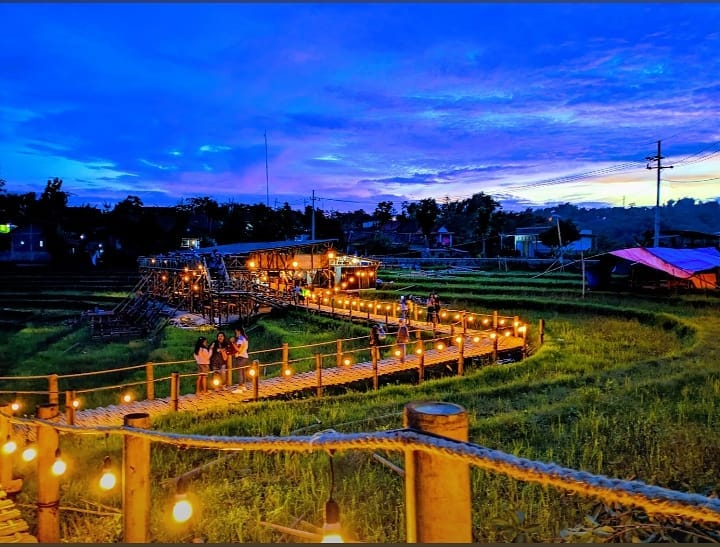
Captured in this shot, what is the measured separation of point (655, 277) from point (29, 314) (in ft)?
121

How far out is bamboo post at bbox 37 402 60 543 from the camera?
476 cm

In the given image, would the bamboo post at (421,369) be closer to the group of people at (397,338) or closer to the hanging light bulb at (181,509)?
the group of people at (397,338)

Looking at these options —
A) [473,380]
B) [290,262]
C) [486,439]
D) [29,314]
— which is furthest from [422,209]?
[486,439]

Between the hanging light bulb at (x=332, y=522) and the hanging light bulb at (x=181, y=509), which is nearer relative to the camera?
the hanging light bulb at (x=332, y=522)

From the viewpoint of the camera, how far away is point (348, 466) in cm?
673

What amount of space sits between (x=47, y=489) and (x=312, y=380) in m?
8.49

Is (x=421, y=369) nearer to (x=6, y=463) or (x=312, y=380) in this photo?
(x=312, y=380)

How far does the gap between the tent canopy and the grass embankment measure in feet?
40.6

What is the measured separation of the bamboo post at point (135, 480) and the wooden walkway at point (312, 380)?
275 inches

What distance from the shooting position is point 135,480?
3.64m

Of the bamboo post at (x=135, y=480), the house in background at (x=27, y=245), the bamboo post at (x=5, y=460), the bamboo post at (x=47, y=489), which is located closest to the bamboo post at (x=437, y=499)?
the bamboo post at (x=135, y=480)

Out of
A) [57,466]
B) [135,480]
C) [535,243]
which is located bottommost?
[57,466]

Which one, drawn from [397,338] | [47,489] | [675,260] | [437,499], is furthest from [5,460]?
[675,260]

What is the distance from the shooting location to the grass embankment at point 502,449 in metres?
5.15
